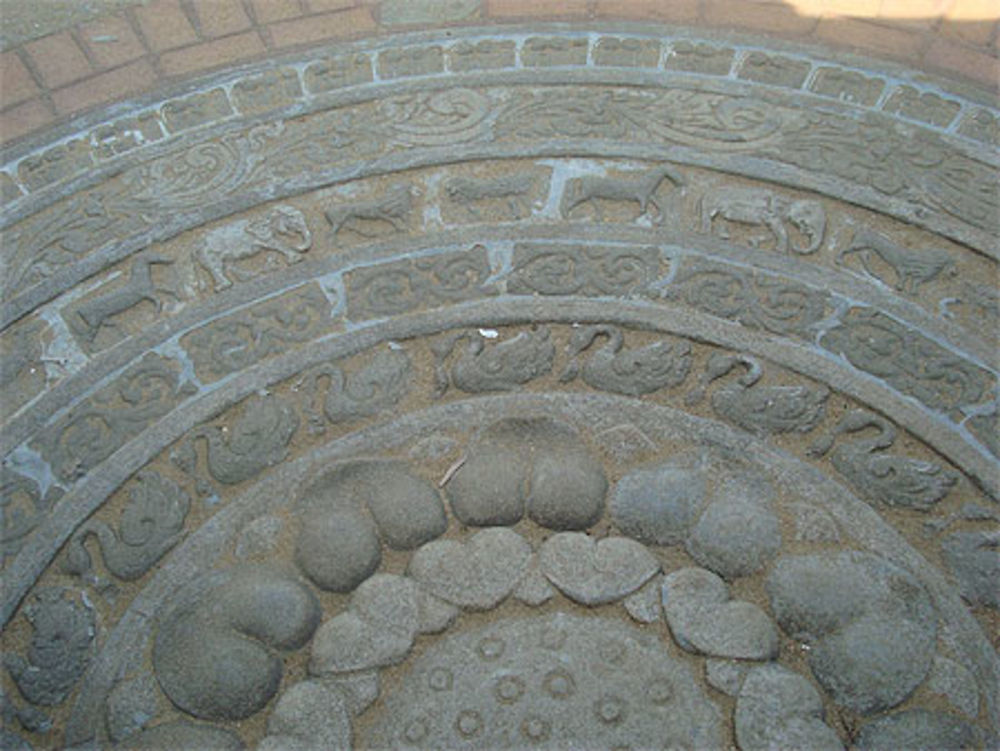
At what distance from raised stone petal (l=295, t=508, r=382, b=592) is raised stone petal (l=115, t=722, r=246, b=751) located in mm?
506

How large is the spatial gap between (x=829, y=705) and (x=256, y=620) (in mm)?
1687

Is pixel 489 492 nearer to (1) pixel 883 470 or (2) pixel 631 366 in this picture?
(2) pixel 631 366

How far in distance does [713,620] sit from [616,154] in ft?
6.74

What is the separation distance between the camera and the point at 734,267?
3492 mm

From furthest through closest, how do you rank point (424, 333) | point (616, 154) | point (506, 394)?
1. point (616, 154)
2. point (424, 333)
3. point (506, 394)

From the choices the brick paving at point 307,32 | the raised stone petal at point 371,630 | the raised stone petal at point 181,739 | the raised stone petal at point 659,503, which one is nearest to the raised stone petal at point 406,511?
the raised stone petal at point 371,630

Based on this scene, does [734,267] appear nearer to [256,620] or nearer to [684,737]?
[684,737]

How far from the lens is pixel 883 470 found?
9.68ft

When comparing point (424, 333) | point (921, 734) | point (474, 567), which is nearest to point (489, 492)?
point (474, 567)

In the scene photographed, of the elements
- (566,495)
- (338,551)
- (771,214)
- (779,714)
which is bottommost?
(779,714)

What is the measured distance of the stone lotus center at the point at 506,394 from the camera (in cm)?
264

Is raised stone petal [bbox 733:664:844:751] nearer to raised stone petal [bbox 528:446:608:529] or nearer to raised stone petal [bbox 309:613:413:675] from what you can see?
raised stone petal [bbox 528:446:608:529]

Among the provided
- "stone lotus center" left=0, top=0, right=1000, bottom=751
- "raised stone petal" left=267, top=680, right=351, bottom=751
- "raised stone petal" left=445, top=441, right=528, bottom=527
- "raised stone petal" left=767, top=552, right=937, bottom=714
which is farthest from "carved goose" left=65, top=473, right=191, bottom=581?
"raised stone petal" left=767, top=552, right=937, bottom=714

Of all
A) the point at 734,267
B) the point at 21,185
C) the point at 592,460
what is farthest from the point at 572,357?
the point at 21,185
